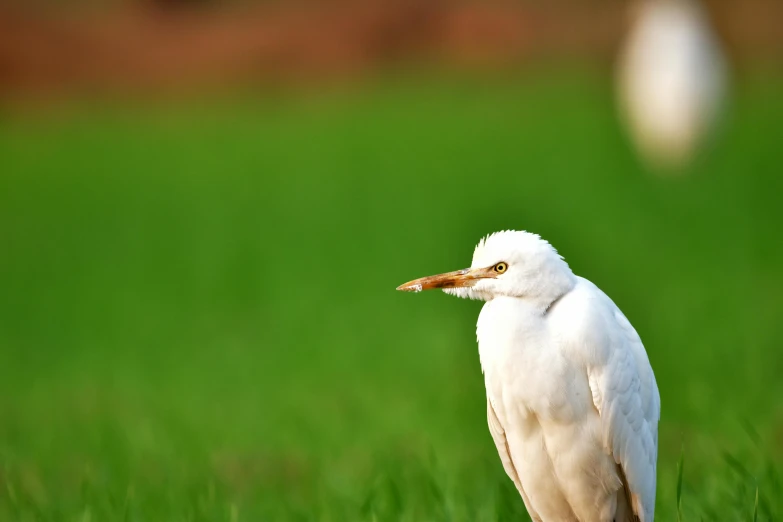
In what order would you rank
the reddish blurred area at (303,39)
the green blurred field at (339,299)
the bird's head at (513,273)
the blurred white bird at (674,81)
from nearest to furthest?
the bird's head at (513,273), the green blurred field at (339,299), the blurred white bird at (674,81), the reddish blurred area at (303,39)

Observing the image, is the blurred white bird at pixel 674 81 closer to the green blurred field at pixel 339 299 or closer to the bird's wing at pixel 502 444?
the green blurred field at pixel 339 299

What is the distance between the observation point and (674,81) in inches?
490

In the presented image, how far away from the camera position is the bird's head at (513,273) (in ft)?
9.79

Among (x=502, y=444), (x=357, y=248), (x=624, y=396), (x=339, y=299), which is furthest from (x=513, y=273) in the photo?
(x=357, y=248)

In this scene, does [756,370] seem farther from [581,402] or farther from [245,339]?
[245,339]

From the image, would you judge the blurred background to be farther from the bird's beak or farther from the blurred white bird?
the bird's beak

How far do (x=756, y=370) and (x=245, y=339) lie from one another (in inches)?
165

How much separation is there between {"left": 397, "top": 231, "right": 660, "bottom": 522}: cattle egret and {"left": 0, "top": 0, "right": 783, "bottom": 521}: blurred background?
49 centimetres

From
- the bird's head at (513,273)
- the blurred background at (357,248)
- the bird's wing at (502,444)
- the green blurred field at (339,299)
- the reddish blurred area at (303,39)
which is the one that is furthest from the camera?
the reddish blurred area at (303,39)

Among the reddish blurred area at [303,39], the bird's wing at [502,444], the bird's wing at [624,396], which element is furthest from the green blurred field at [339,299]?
the reddish blurred area at [303,39]

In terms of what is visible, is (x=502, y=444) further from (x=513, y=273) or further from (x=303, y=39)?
(x=303, y=39)

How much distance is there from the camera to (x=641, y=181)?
44.3 feet

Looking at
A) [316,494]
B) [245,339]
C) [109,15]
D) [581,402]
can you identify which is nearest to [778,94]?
[245,339]

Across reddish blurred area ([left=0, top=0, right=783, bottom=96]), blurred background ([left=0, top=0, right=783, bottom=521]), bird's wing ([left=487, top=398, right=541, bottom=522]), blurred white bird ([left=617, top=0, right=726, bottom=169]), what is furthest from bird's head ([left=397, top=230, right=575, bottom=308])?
reddish blurred area ([left=0, top=0, right=783, bottom=96])
